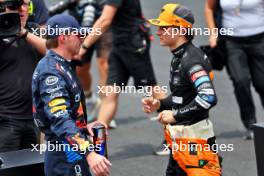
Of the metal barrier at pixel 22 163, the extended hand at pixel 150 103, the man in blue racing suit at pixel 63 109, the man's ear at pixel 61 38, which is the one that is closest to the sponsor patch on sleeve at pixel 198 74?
the extended hand at pixel 150 103

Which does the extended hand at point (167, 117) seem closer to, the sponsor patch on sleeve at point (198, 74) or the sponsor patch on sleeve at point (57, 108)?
the sponsor patch on sleeve at point (198, 74)

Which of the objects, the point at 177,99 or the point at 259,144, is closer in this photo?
the point at 259,144

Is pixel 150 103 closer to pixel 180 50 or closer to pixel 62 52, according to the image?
pixel 180 50

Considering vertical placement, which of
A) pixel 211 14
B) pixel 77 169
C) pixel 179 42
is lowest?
pixel 77 169

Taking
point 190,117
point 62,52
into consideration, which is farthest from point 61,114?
point 190,117

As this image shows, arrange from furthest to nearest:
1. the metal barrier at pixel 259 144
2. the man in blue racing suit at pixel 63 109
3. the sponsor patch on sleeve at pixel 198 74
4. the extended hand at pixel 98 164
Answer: the sponsor patch on sleeve at pixel 198 74
the metal barrier at pixel 259 144
the man in blue racing suit at pixel 63 109
the extended hand at pixel 98 164

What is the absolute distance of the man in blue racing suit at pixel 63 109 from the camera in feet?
16.2

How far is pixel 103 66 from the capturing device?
9492mm

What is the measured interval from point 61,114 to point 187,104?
3.47 ft

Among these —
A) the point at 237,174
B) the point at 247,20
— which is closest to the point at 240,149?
the point at 237,174

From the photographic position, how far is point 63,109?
5008mm

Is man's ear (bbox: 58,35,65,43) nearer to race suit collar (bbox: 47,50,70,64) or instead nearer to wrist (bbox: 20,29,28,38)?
race suit collar (bbox: 47,50,70,64)

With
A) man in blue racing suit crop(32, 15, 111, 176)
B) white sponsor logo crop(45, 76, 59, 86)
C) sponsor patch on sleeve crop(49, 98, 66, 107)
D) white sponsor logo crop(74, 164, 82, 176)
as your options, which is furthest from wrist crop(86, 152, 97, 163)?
white sponsor logo crop(45, 76, 59, 86)

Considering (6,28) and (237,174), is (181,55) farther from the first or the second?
(237,174)
